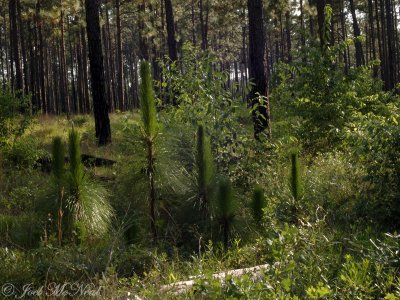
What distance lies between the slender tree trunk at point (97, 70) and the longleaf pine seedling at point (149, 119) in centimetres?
744

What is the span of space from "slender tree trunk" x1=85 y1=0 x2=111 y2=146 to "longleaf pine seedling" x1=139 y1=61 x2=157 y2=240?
24.4 ft

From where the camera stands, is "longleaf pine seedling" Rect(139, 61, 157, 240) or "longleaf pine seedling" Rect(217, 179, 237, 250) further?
"longleaf pine seedling" Rect(217, 179, 237, 250)

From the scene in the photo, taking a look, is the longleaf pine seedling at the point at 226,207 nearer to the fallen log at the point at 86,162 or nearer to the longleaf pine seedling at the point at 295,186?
the longleaf pine seedling at the point at 295,186

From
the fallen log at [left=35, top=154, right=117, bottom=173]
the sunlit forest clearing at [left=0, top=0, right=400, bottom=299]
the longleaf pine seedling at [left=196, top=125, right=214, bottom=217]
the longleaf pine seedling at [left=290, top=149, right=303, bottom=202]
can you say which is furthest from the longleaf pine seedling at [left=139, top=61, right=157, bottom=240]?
the fallen log at [left=35, top=154, right=117, bottom=173]

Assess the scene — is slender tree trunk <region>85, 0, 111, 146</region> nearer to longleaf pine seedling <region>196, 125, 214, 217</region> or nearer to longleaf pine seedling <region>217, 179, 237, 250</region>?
longleaf pine seedling <region>196, 125, 214, 217</region>

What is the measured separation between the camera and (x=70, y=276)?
13.6 feet

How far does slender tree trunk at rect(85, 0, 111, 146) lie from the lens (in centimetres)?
1224

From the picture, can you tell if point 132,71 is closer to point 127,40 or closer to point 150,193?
point 127,40

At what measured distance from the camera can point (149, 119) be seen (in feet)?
15.9

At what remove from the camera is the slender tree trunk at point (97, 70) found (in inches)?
482

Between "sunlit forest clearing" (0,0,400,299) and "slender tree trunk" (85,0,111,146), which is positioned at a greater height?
"slender tree trunk" (85,0,111,146)

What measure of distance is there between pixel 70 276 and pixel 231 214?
182cm

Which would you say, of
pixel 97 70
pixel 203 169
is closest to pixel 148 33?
pixel 97 70

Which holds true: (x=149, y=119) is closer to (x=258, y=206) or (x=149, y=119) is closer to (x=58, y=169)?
(x=58, y=169)
